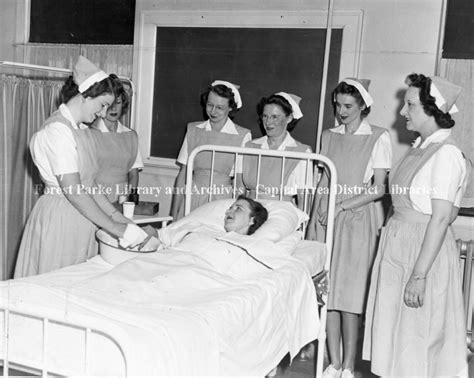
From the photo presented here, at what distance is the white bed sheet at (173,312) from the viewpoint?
1.86 meters

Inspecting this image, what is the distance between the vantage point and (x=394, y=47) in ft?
12.4

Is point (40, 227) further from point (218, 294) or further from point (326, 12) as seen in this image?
point (326, 12)

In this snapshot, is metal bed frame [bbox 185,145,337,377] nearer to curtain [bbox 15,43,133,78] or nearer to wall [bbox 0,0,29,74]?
curtain [bbox 15,43,133,78]

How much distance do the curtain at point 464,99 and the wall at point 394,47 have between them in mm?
100

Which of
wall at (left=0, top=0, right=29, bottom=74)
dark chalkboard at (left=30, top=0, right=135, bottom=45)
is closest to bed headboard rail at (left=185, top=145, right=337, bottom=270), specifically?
dark chalkboard at (left=30, top=0, right=135, bottom=45)

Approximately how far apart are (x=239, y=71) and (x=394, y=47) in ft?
3.58

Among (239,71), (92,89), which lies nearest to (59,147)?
(92,89)

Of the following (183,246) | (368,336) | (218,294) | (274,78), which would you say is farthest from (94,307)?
(274,78)

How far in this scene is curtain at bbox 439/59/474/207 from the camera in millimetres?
3646

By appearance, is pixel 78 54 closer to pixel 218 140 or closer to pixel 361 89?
pixel 218 140

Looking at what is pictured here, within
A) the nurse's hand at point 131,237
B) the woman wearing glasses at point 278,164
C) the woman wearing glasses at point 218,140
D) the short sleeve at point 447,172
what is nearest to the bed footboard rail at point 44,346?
the nurse's hand at point 131,237

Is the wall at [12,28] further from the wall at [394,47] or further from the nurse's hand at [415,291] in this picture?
the nurse's hand at [415,291]

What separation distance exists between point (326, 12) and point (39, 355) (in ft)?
9.41

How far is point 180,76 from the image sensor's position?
4.58 m
